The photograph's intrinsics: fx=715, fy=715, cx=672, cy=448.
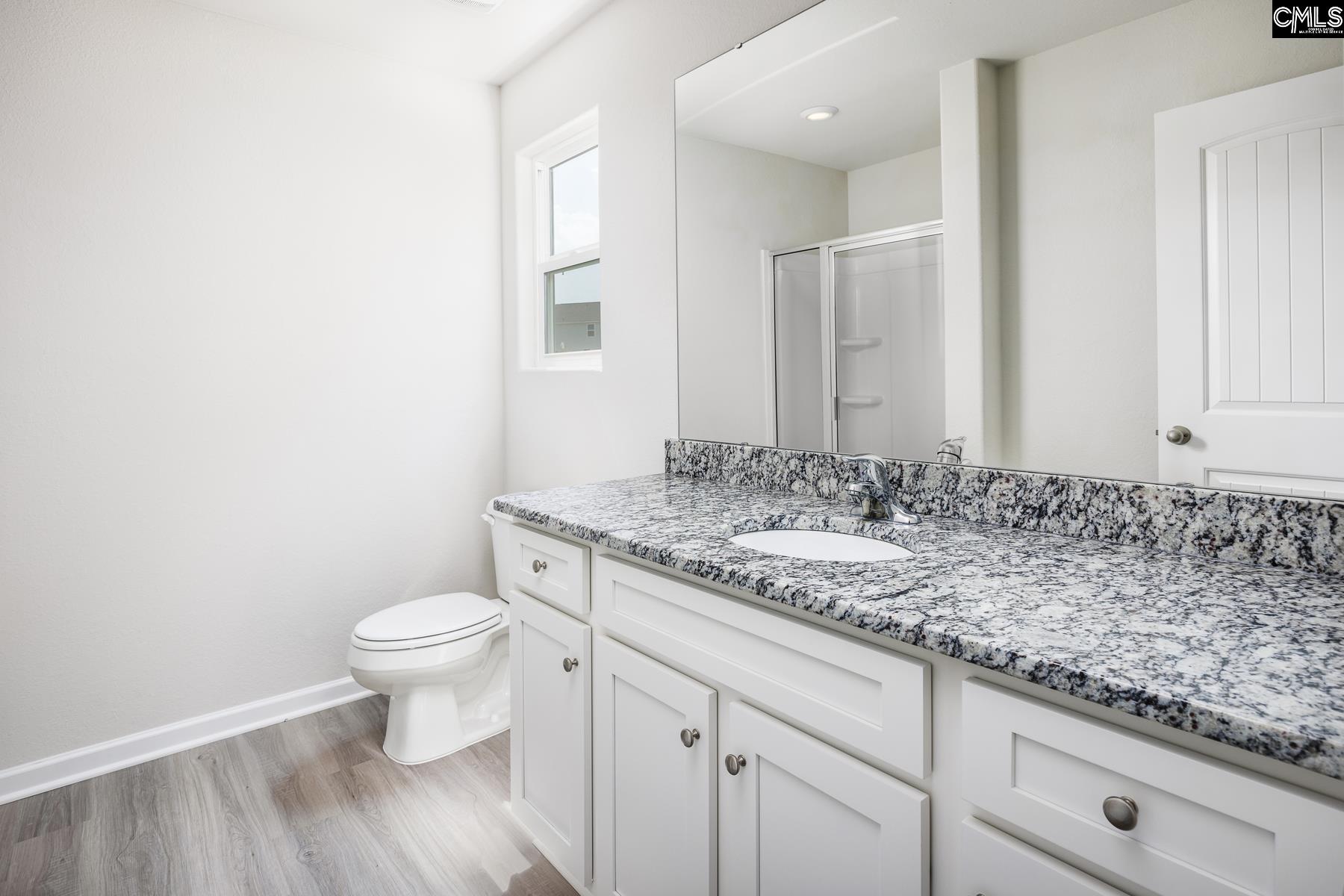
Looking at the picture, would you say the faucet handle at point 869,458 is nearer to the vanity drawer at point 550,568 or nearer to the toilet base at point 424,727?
the vanity drawer at point 550,568

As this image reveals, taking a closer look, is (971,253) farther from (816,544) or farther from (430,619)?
(430,619)

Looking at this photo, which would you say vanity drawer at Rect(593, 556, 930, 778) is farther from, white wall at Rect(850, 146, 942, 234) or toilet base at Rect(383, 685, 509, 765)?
toilet base at Rect(383, 685, 509, 765)

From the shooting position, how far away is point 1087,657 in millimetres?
716

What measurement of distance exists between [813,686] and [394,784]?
1628mm

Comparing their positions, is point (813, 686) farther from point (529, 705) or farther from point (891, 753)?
point (529, 705)

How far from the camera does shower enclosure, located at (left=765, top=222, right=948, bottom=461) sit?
1.45 metres

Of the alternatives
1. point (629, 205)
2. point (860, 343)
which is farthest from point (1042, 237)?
point (629, 205)

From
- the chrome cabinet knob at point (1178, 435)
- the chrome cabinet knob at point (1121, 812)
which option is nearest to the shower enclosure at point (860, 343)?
the chrome cabinet knob at point (1178, 435)

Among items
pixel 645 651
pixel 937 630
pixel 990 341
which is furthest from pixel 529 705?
pixel 990 341

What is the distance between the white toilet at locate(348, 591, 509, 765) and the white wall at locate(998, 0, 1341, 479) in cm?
169

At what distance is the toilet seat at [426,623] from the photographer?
2145mm

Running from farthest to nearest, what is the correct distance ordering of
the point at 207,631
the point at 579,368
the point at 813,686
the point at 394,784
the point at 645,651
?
the point at 579,368 → the point at 207,631 → the point at 394,784 → the point at 645,651 → the point at 813,686

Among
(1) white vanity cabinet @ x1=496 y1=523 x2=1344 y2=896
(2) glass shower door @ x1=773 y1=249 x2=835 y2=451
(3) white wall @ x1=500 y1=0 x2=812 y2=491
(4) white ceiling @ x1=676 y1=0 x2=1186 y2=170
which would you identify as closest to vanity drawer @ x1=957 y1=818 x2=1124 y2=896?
(1) white vanity cabinet @ x1=496 y1=523 x2=1344 y2=896

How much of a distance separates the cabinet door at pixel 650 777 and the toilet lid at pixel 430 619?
0.92 metres
